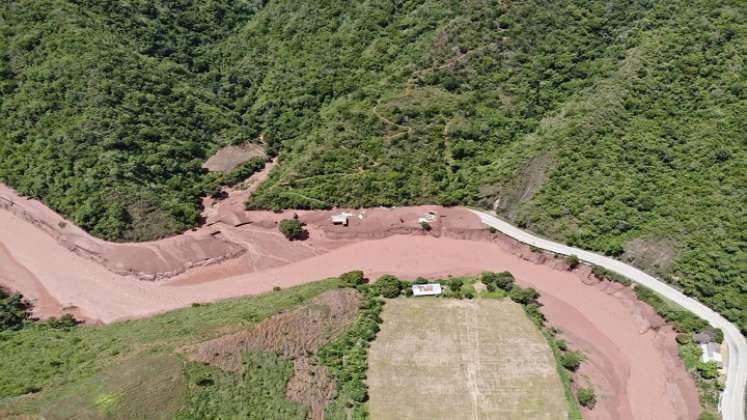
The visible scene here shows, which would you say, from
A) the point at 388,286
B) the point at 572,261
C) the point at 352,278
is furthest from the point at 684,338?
the point at 352,278

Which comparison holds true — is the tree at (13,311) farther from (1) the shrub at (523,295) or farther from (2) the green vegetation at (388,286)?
(1) the shrub at (523,295)

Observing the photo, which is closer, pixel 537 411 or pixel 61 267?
pixel 537 411

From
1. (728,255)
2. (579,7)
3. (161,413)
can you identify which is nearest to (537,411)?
(728,255)

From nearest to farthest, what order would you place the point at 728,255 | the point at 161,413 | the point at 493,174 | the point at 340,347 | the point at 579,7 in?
1. the point at 161,413
2. the point at 340,347
3. the point at 728,255
4. the point at 493,174
5. the point at 579,7

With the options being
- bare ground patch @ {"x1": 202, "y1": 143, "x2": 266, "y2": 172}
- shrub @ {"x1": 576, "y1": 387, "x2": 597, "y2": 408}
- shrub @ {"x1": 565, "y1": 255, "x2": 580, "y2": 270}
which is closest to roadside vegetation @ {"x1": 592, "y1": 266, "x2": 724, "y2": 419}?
shrub @ {"x1": 565, "y1": 255, "x2": 580, "y2": 270}

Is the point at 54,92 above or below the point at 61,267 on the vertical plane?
above

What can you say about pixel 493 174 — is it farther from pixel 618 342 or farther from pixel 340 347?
pixel 340 347

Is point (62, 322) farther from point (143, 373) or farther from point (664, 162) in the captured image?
point (664, 162)

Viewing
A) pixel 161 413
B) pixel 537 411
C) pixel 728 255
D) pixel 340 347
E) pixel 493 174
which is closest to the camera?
pixel 161 413
